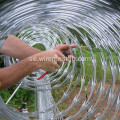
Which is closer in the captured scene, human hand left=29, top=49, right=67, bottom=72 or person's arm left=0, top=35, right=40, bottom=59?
human hand left=29, top=49, right=67, bottom=72

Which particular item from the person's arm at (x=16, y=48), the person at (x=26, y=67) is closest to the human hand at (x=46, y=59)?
the person at (x=26, y=67)

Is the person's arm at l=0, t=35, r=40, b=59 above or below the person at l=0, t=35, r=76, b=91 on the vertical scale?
above

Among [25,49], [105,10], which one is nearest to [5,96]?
[25,49]

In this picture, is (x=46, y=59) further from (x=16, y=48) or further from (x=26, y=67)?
(x=16, y=48)

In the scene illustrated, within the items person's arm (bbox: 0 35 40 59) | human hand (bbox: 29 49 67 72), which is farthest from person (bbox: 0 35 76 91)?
person's arm (bbox: 0 35 40 59)

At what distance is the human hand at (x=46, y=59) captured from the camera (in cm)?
112

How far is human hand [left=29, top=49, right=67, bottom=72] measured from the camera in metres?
1.12

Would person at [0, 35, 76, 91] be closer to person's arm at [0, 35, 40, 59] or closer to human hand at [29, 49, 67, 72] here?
human hand at [29, 49, 67, 72]

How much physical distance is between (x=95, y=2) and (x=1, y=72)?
26.4 inches

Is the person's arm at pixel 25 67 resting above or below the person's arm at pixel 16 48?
below

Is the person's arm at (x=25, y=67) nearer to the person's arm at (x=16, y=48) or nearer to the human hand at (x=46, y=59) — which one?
the human hand at (x=46, y=59)

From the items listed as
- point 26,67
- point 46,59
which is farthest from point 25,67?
point 46,59

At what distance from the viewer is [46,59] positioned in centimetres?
116

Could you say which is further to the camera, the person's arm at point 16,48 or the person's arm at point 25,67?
the person's arm at point 16,48
